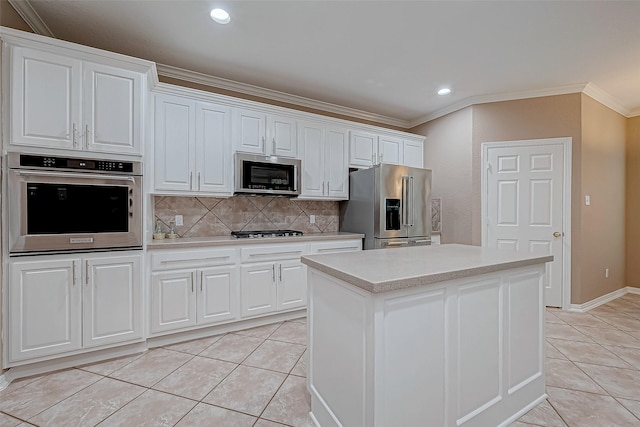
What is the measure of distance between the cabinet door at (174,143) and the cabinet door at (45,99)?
651 mm

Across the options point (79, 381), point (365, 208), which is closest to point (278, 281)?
point (365, 208)

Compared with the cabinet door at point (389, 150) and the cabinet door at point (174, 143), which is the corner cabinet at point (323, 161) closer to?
the cabinet door at point (389, 150)

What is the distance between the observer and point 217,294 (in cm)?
276

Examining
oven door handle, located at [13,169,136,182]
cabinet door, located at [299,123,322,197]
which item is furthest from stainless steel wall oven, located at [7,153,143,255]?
cabinet door, located at [299,123,322,197]

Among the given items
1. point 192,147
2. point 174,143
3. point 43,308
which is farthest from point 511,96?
point 43,308

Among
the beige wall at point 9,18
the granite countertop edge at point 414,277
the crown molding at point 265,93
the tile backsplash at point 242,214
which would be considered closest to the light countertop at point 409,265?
the granite countertop edge at point 414,277

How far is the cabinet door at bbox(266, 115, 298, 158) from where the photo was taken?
328cm

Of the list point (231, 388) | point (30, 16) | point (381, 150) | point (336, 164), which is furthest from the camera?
point (381, 150)

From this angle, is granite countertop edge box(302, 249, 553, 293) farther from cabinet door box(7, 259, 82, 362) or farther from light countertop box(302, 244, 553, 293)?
cabinet door box(7, 259, 82, 362)

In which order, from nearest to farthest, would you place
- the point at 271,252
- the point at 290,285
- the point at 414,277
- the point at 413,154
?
the point at 414,277
the point at 271,252
the point at 290,285
the point at 413,154

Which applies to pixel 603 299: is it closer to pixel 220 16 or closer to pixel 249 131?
pixel 249 131

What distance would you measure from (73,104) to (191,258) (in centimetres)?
148

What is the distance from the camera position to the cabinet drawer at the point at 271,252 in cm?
291

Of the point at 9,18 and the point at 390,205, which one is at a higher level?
the point at 9,18
